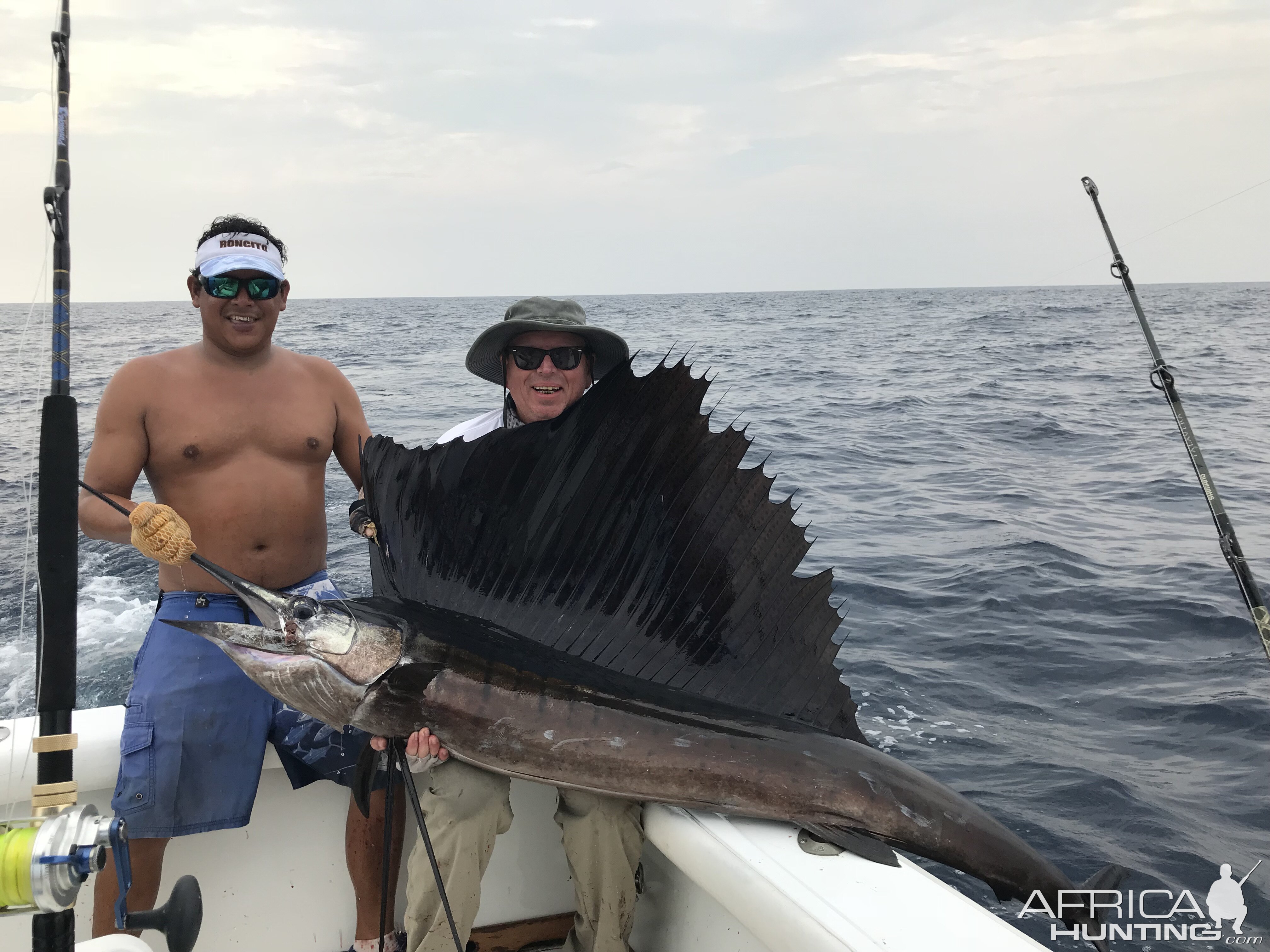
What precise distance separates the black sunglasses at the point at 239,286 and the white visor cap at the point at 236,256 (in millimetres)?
12

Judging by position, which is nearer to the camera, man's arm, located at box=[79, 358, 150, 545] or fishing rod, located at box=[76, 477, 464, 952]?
fishing rod, located at box=[76, 477, 464, 952]

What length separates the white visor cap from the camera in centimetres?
199

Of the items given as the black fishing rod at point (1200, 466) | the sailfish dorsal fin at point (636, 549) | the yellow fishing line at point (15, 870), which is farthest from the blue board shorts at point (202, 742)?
the black fishing rod at point (1200, 466)

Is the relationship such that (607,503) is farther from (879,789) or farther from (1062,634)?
(1062,634)

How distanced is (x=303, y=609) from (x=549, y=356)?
3.33 feet

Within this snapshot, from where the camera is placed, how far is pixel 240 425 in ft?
6.79

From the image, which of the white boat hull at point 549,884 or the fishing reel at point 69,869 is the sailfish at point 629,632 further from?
the fishing reel at point 69,869

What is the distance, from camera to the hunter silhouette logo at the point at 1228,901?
2268mm

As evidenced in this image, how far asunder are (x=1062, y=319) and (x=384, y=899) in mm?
30539

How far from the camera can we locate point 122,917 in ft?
3.65

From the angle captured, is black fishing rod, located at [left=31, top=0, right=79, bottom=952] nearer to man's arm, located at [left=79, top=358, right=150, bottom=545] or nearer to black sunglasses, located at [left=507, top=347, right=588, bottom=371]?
man's arm, located at [left=79, top=358, right=150, bottom=545]

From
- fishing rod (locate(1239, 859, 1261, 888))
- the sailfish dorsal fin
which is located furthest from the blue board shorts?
fishing rod (locate(1239, 859, 1261, 888))

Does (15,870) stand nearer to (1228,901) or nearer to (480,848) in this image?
(480,848)

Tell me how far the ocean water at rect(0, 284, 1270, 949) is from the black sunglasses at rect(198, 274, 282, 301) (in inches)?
16.5
